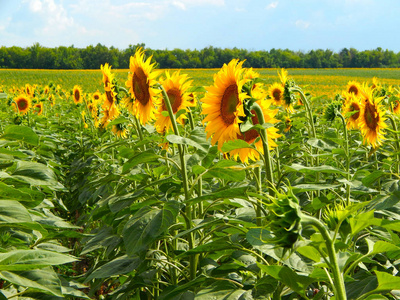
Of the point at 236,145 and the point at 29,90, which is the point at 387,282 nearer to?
the point at 236,145

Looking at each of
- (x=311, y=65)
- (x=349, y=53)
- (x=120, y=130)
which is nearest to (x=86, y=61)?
(x=311, y=65)

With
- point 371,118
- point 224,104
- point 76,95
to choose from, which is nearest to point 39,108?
point 76,95

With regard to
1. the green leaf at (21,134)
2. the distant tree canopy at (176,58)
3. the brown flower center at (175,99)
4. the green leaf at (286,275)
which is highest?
the distant tree canopy at (176,58)

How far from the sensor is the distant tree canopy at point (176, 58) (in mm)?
57688

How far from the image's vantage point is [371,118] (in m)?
2.92

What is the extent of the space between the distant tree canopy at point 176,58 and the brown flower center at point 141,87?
170 feet

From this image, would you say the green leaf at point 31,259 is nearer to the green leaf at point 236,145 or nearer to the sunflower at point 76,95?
the green leaf at point 236,145

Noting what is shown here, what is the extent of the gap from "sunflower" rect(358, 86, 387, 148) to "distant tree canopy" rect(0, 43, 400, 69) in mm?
51727

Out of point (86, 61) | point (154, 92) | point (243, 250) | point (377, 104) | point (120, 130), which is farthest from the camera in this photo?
point (86, 61)

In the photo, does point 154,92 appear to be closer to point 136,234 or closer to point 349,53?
point 136,234

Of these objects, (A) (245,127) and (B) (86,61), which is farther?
(B) (86,61)

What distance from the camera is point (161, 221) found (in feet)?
5.41

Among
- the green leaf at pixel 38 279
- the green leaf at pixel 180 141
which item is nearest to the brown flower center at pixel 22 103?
the green leaf at pixel 180 141

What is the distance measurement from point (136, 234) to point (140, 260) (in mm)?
248
